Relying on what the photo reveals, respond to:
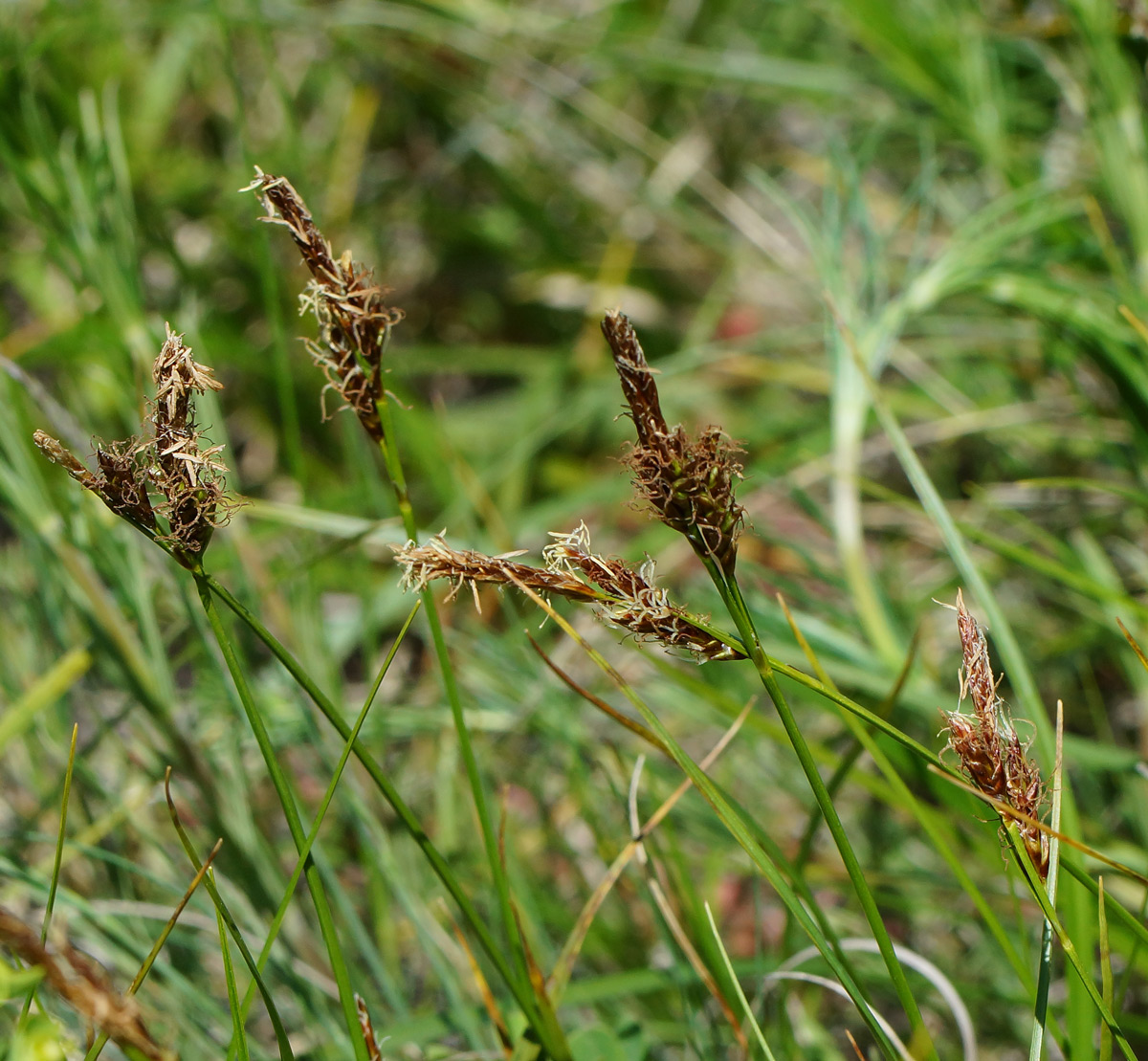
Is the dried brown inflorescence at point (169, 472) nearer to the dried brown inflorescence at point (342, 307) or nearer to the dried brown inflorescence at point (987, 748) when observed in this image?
the dried brown inflorescence at point (342, 307)

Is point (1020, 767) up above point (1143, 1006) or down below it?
above

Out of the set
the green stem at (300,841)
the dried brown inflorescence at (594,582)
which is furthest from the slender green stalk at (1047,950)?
the green stem at (300,841)

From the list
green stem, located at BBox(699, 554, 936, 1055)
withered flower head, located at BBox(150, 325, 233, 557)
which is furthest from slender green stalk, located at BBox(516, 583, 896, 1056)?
withered flower head, located at BBox(150, 325, 233, 557)

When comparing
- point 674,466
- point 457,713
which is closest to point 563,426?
point 457,713

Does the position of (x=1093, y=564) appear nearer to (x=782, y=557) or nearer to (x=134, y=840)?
(x=782, y=557)

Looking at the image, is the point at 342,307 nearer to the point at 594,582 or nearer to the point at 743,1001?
the point at 594,582

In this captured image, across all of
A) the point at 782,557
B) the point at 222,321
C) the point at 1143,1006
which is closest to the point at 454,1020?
the point at 1143,1006
